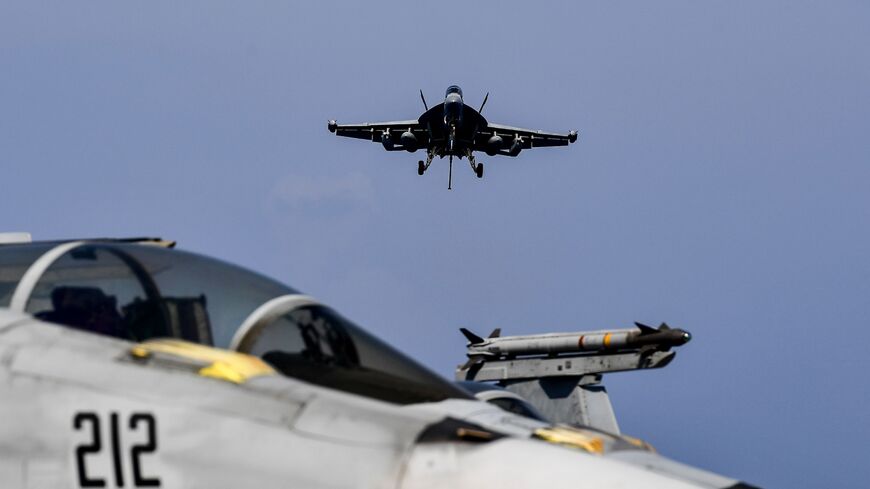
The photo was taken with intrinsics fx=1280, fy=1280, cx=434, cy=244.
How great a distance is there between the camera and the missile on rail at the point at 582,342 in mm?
24984

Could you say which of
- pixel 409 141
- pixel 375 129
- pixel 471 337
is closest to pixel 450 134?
pixel 409 141

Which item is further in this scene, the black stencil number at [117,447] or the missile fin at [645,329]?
the missile fin at [645,329]

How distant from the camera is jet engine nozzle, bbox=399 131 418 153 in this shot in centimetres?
7956

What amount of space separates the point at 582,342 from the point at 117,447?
2010cm

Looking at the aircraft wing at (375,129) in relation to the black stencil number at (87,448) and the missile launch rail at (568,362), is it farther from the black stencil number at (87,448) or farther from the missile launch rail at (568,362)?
the black stencil number at (87,448)

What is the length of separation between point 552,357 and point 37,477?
19.7 m

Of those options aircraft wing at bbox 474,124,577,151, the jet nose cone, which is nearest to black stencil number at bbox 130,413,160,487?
the jet nose cone

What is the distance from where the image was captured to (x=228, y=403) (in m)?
5.59

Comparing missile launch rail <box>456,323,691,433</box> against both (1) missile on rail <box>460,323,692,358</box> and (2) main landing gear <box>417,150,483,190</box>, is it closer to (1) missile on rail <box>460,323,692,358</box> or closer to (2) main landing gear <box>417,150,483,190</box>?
(1) missile on rail <box>460,323,692,358</box>

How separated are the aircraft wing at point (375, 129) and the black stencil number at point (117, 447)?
79026 mm

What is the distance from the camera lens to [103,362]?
19.2 ft

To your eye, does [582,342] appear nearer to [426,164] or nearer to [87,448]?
[87,448]

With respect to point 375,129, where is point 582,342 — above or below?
below

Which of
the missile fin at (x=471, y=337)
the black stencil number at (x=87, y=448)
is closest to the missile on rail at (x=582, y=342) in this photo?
the missile fin at (x=471, y=337)
